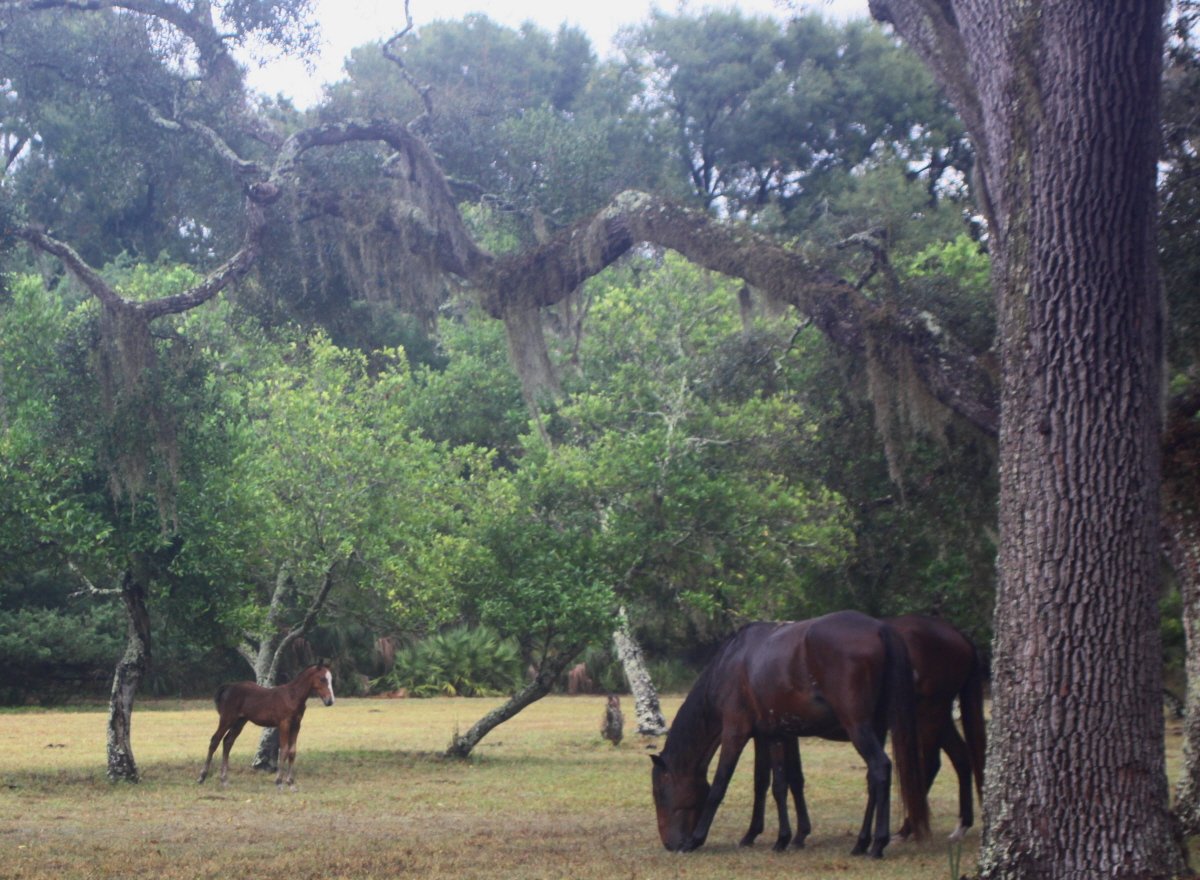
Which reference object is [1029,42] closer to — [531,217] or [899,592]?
[531,217]

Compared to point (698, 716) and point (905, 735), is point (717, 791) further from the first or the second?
point (905, 735)

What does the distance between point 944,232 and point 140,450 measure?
11769 mm

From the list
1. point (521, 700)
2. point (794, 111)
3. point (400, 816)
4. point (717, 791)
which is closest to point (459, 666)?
point (521, 700)

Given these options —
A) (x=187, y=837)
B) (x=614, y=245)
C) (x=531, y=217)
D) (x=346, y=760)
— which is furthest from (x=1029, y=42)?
(x=346, y=760)

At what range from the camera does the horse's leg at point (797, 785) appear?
784cm

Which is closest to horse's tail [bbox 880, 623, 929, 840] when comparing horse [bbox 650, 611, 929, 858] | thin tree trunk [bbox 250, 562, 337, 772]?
horse [bbox 650, 611, 929, 858]

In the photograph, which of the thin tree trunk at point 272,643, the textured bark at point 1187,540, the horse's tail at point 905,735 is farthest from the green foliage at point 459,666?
the textured bark at point 1187,540

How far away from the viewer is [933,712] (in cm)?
834

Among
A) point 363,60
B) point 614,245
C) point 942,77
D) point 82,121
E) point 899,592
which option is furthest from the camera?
point 363,60

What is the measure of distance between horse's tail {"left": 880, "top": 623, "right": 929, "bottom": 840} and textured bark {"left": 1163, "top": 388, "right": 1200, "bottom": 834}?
1669mm

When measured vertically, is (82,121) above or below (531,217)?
above

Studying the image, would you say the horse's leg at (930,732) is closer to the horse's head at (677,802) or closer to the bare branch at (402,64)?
the horse's head at (677,802)

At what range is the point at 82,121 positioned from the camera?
1072cm

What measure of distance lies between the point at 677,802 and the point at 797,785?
103cm
